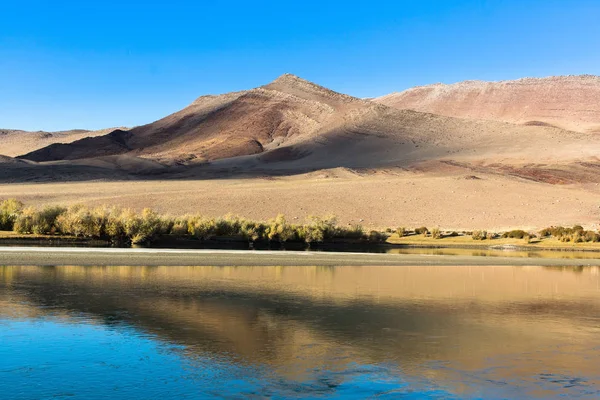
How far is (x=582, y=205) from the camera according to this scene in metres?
59.2

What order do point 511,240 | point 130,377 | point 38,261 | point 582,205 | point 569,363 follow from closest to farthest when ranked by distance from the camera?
point 130,377
point 569,363
point 38,261
point 511,240
point 582,205

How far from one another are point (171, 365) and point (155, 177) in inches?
3185

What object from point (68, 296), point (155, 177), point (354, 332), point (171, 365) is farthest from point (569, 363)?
point (155, 177)

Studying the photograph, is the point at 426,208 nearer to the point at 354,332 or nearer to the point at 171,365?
the point at 354,332

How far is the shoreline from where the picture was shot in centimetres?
2430

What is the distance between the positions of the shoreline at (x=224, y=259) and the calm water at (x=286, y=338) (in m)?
2.78

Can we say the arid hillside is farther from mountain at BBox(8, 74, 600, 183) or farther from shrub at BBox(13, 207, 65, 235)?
shrub at BBox(13, 207, 65, 235)

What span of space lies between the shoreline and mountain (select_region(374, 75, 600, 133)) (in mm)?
144278

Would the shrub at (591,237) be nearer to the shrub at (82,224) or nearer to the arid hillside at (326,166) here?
the arid hillside at (326,166)

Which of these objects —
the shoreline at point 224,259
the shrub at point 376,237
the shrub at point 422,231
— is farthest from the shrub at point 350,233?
the shoreline at point 224,259

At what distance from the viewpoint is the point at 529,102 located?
185125 mm

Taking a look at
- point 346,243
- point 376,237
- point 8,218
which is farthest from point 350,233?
point 8,218

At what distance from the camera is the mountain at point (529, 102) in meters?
172

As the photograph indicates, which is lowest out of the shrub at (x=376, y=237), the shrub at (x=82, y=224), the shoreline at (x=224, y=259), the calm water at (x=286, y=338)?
the calm water at (x=286, y=338)
